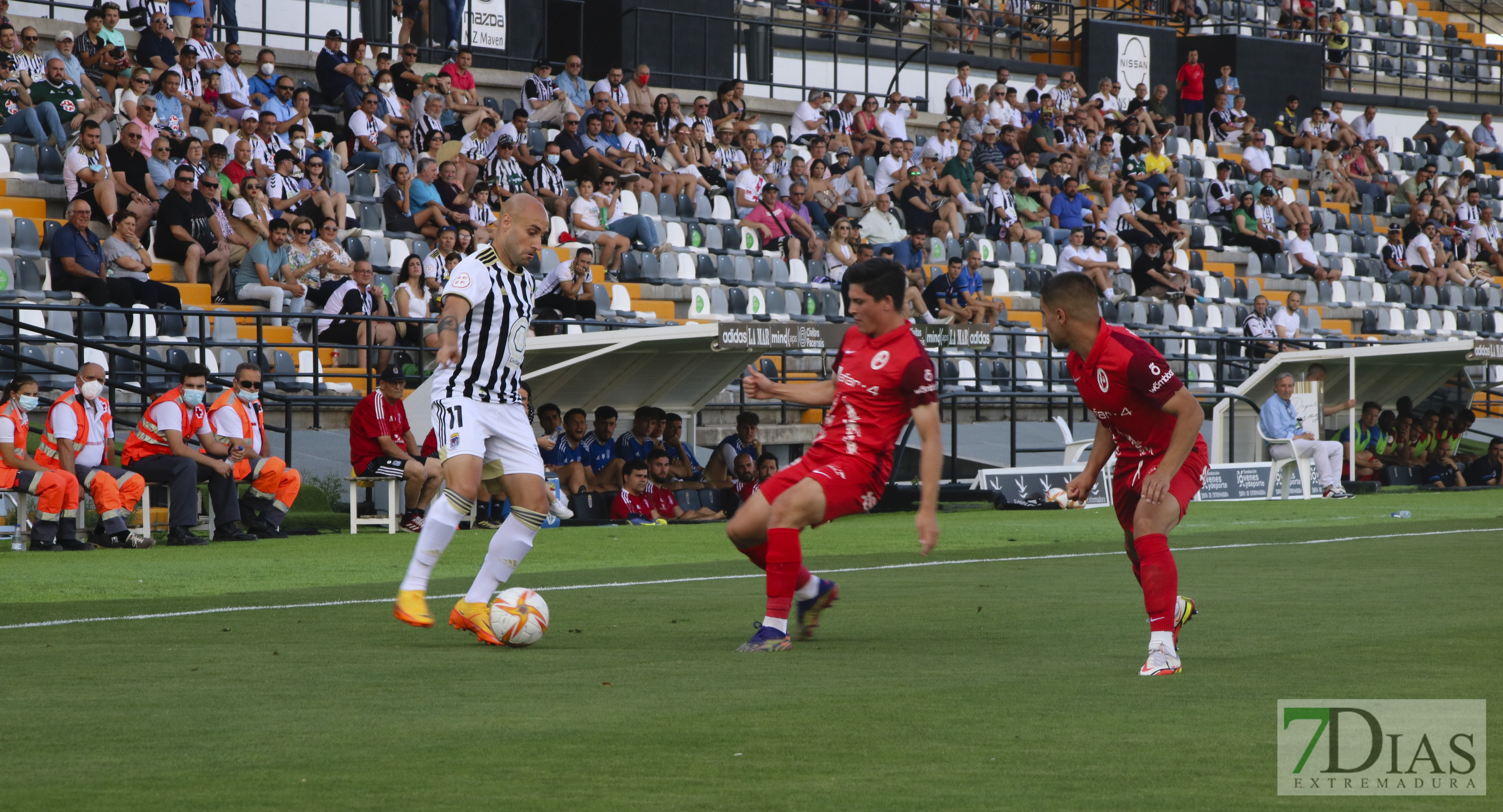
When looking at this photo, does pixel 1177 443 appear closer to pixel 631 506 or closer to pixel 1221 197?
pixel 631 506

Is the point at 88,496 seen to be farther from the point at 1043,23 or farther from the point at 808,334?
the point at 1043,23

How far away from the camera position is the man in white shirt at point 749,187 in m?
26.0

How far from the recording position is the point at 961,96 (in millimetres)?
32062

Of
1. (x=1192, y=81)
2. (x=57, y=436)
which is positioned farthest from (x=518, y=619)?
(x=1192, y=81)

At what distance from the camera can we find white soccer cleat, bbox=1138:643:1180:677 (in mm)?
6703

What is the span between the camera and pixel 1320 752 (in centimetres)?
495

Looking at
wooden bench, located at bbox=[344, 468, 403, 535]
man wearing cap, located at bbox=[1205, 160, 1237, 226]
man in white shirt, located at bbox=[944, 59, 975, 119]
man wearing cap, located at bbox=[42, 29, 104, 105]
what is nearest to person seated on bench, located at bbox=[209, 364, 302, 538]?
wooden bench, located at bbox=[344, 468, 403, 535]

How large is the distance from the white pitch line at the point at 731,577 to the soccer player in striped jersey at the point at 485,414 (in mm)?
1772

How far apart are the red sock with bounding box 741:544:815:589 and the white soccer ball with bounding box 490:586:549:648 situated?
3.27 feet

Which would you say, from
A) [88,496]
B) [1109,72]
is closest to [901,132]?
[1109,72]

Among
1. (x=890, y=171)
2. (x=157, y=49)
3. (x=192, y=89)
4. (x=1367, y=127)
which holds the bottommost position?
(x=890, y=171)

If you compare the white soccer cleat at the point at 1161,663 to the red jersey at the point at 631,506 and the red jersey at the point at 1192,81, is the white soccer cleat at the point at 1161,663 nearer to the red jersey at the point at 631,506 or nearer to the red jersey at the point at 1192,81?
the red jersey at the point at 631,506

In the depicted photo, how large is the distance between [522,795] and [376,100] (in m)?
19.1

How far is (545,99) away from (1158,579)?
65.6 ft
